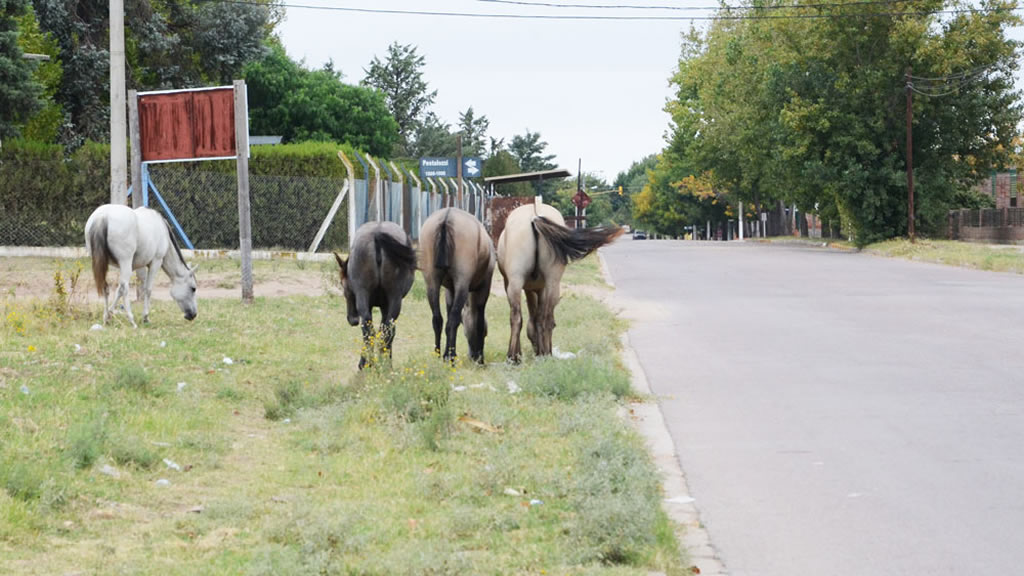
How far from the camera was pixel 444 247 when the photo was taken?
436 inches

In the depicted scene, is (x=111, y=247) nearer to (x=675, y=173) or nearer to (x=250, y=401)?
(x=250, y=401)

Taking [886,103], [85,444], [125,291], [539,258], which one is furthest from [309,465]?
[886,103]

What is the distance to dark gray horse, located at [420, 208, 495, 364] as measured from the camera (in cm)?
1110

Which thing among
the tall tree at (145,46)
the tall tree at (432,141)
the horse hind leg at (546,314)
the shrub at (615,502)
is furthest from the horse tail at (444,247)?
the tall tree at (432,141)

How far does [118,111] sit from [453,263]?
40.0 feet

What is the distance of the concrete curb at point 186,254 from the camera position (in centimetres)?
2675

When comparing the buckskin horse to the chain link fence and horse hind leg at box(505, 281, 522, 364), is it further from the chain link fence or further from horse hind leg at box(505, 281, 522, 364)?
the chain link fence

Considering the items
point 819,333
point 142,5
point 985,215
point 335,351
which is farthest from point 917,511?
point 985,215

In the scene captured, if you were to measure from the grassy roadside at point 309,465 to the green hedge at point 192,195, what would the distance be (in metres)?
16.1

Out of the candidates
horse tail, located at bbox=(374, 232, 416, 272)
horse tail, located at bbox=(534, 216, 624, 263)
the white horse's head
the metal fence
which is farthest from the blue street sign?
horse tail, located at bbox=(374, 232, 416, 272)

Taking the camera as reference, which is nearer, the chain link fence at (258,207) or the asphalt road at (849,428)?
the asphalt road at (849,428)

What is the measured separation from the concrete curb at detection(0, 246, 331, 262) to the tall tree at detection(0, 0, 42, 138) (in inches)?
139

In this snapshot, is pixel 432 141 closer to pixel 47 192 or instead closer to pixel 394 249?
pixel 47 192

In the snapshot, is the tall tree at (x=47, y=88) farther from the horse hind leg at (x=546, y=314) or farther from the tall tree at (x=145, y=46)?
the horse hind leg at (x=546, y=314)
